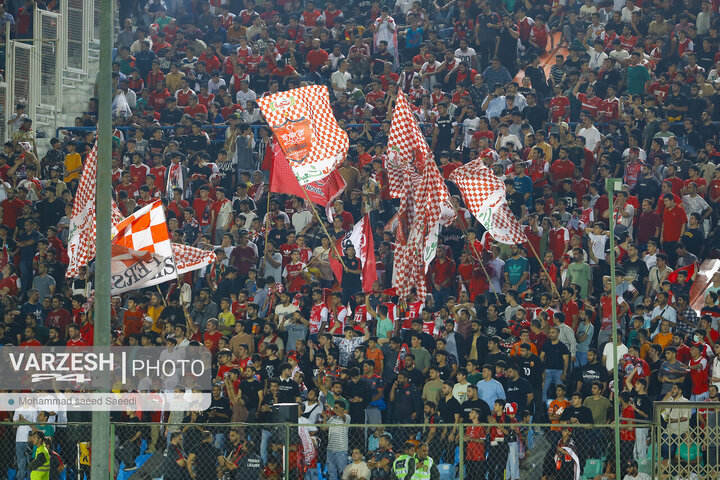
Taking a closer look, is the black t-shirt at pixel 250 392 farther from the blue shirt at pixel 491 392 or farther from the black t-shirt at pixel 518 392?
the black t-shirt at pixel 518 392

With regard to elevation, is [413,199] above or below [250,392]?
above

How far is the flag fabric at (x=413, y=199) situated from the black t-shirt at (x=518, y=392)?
8.97ft

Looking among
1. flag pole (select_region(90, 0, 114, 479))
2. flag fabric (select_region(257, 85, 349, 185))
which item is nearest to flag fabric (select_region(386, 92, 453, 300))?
flag fabric (select_region(257, 85, 349, 185))

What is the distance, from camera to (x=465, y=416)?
18.3m

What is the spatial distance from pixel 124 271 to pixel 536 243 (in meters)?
7.07

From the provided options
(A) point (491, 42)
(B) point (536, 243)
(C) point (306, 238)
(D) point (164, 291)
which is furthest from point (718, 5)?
(D) point (164, 291)

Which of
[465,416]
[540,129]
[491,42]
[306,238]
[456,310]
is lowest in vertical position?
[465,416]

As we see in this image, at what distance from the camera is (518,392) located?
18.7 metres

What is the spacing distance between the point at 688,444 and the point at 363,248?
7559mm

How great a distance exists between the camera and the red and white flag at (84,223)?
69.8 ft

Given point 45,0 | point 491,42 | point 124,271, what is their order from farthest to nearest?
point 45,0 < point 491,42 < point 124,271

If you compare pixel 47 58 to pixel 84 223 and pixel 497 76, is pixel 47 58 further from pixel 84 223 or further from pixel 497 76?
pixel 84 223

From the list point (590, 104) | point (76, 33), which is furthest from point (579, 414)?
Result: point (76, 33)

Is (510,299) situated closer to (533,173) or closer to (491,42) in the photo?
(533,173)
